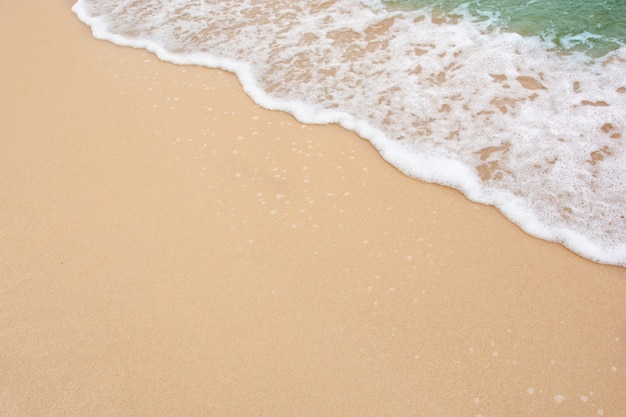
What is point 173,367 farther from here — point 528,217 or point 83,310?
point 528,217

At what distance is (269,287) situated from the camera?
238 cm

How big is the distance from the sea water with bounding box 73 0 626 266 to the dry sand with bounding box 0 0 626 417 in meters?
0.21

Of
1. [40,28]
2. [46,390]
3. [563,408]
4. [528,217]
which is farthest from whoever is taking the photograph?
[40,28]

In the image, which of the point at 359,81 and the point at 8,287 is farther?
the point at 359,81

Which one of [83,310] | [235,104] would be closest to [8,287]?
[83,310]

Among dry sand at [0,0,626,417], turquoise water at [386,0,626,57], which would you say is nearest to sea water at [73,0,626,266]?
turquoise water at [386,0,626,57]

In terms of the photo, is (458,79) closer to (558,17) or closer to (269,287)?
(558,17)

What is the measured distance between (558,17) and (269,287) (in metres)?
3.55

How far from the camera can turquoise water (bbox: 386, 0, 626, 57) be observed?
3.89 m

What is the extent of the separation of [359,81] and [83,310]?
2412mm

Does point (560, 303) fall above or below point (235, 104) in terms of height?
below

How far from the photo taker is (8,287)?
97.4 inches

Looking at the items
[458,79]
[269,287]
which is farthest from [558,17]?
[269,287]

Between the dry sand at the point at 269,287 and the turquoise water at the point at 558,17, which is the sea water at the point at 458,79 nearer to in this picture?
the turquoise water at the point at 558,17
